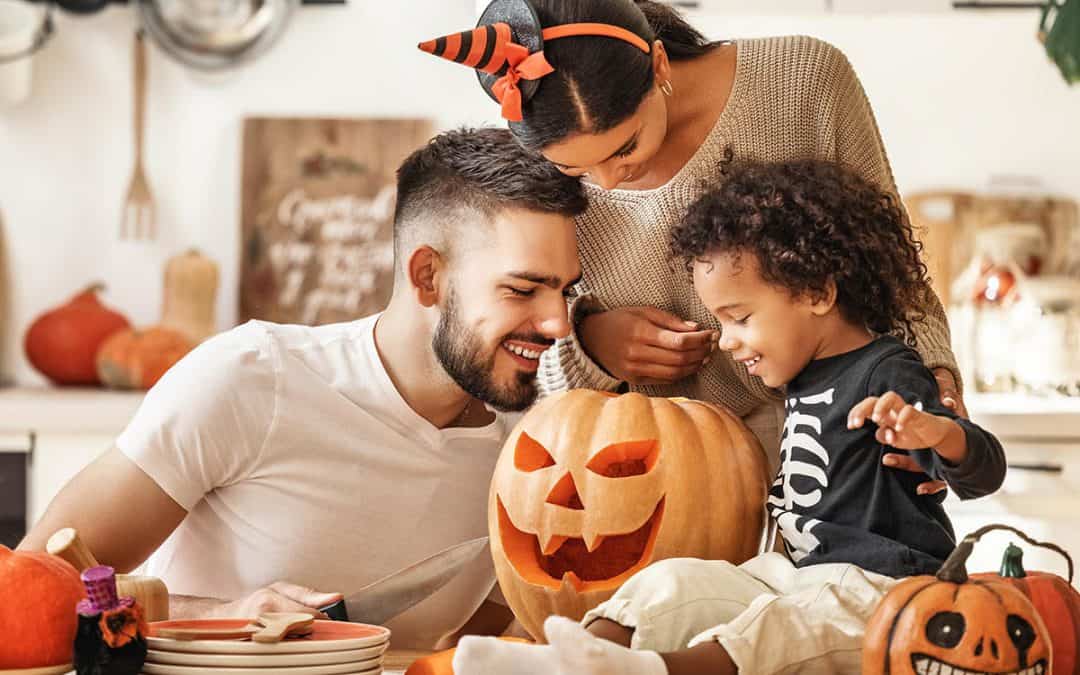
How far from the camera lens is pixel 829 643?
1002mm

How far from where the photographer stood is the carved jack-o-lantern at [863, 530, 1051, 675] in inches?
33.6

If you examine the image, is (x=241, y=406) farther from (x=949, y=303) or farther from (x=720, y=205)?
(x=949, y=303)

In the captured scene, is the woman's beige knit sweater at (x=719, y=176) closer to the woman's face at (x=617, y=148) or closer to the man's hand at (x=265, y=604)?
the woman's face at (x=617, y=148)

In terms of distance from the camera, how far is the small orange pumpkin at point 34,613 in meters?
0.95

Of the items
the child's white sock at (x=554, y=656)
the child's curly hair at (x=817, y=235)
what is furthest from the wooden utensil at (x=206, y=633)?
the child's curly hair at (x=817, y=235)

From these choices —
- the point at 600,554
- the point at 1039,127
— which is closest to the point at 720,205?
the point at 600,554

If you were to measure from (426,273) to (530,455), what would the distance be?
1.03 feet

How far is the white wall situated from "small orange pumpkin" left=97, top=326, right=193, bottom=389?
0.28 metres

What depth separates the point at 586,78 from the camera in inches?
46.4

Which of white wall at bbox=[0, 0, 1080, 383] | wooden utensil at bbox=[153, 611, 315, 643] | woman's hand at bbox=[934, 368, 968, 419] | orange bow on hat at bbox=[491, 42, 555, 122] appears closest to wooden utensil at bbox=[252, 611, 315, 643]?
wooden utensil at bbox=[153, 611, 315, 643]

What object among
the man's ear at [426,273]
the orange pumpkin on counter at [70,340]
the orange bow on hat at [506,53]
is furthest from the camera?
the orange pumpkin on counter at [70,340]

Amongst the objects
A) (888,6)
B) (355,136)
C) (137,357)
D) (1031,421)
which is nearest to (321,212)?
(355,136)

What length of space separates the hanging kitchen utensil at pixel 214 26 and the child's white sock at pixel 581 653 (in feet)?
9.01

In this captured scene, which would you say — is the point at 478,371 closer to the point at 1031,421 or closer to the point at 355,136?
the point at 1031,421
